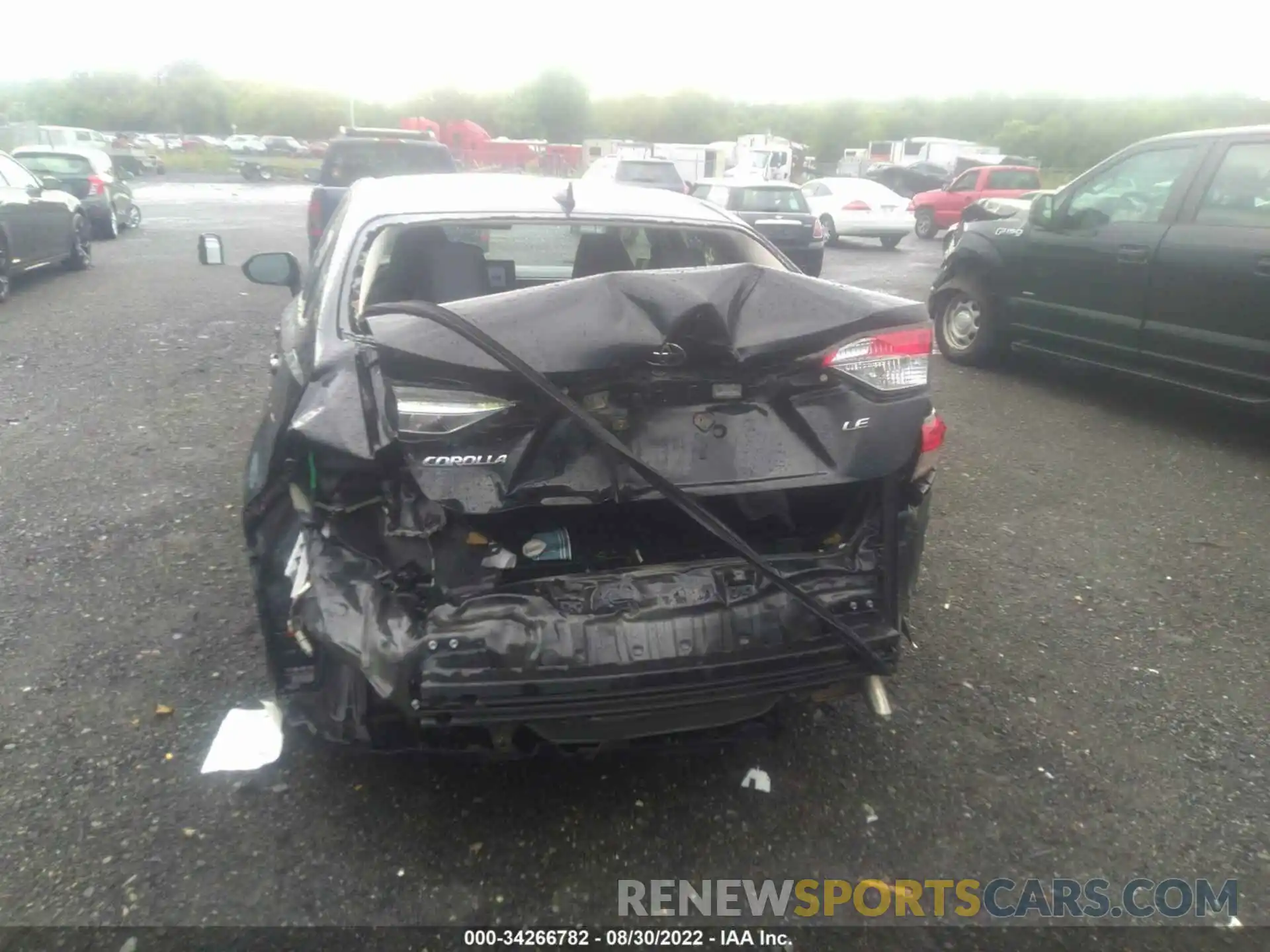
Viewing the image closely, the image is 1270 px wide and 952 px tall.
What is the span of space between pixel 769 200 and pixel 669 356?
1218 cm

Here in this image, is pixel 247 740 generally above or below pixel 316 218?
below

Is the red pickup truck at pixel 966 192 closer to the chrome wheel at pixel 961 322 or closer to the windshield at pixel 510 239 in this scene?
the chrome wheel at pixel 961 322

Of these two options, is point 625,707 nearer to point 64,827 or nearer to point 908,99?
point 64,827

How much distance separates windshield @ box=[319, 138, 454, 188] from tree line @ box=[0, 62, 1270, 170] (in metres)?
38.7

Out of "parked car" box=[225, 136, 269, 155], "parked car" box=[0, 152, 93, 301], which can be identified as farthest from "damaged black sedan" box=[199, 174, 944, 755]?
"parked car" box=[225, 136, 269, 155]

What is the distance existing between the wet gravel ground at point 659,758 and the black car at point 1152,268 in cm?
104

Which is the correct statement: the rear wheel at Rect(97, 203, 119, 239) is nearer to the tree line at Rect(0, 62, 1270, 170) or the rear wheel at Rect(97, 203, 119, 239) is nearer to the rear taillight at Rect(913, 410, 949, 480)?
the rear taillight at Rect(913, 410, 949, 480)

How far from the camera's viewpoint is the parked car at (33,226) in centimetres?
978

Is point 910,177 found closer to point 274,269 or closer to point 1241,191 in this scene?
point 1241,191

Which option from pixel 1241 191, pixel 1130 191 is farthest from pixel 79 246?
pixel 1241 191

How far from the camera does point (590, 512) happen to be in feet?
8.37

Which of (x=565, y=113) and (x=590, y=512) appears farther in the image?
(x=565, y=113)

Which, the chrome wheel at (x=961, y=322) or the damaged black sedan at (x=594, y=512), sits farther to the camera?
the chrome wheel at (x=961, y=322)

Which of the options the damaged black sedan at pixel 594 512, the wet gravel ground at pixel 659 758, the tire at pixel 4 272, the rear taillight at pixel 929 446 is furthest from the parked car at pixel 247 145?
the rear taillight at pixel 929 446
